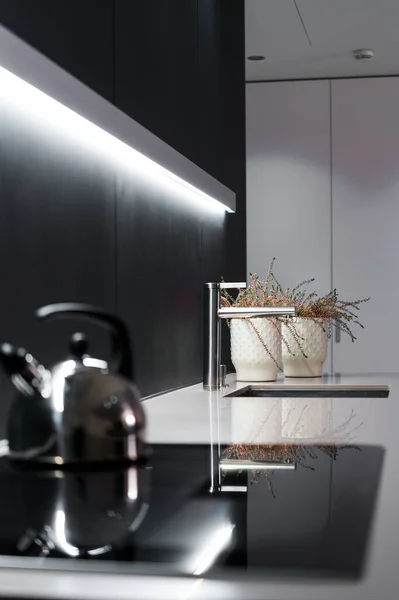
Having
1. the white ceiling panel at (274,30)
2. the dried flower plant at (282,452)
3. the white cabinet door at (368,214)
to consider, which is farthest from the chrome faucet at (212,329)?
the white cabinet door at (368,214)

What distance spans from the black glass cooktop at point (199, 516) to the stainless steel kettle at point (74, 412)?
5cm

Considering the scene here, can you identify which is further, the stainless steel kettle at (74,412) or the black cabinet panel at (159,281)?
the black cabinet panel at (159,281)

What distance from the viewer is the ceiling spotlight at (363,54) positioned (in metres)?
4.29

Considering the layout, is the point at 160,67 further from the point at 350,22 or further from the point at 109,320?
the point at 350,22

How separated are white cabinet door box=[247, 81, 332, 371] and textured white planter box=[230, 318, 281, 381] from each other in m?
2.26

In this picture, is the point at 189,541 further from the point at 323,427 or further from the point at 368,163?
the point at 368,163

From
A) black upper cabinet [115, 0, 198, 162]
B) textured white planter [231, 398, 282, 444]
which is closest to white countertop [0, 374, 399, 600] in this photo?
textured white planter [231, 398, 282, 444]

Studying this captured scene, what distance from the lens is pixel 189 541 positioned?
0.63m

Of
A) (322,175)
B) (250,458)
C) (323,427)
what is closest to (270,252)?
(322,175)

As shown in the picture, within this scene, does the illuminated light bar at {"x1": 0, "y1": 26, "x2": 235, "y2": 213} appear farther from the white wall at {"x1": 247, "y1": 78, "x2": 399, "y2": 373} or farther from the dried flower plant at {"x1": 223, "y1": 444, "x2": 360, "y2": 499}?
the white wall at {"x1": 247, "y1": 78, "x2": 399, "y2": 373}

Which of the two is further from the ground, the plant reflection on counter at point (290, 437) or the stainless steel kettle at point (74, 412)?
the stainless steel kettle at point (74, 412)

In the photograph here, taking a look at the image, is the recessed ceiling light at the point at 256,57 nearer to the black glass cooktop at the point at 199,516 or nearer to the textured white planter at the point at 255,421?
the textured white planter at the point at 255,421

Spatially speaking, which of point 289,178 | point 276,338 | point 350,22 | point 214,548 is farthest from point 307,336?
point 289,178

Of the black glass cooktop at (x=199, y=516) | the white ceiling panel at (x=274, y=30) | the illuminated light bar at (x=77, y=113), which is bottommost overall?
the black glass cooktop at (x=199, y=516)
